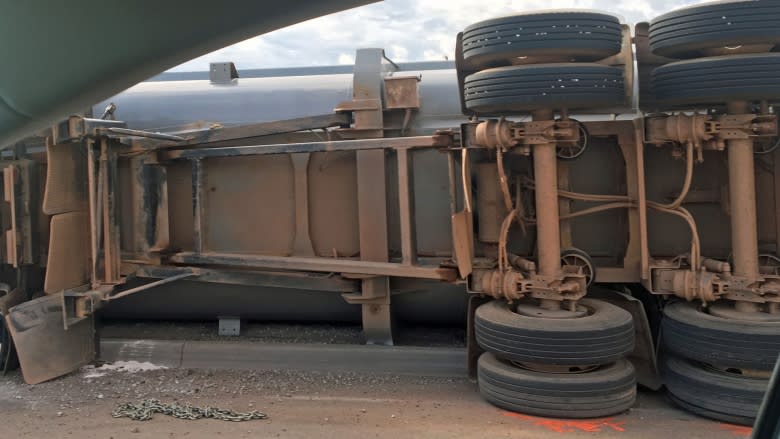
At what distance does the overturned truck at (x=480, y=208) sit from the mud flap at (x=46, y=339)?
0.02 meters

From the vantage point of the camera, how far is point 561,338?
3.85 meters

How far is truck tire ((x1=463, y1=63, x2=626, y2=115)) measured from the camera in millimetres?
3926

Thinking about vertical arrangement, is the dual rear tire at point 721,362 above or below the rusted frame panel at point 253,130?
below

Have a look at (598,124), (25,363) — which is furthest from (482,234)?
(25,363)

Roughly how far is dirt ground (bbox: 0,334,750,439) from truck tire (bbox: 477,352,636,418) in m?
0.06

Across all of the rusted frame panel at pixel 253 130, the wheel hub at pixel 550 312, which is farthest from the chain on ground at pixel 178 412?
the rusted frame panel at pixel 253 130

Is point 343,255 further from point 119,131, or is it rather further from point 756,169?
point 756,169

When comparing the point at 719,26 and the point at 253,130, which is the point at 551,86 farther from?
the point at 253,130

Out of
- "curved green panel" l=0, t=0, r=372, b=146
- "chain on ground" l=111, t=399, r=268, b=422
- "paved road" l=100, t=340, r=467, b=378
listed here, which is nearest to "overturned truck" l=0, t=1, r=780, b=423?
"paved road" l=100, t=340, r=467, b=378

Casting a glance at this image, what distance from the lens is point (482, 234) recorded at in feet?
15.9

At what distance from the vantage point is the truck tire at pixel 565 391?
12.6ft

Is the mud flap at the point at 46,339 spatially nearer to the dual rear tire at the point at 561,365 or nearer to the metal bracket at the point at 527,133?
the dual rear tire at the point at 561,365

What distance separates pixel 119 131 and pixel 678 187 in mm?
4024

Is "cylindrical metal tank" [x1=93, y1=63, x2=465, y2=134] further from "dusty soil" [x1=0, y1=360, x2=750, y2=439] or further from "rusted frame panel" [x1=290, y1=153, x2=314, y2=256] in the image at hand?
"dusty soil" [x1=0, y1=360, x2=750, y2=439]
